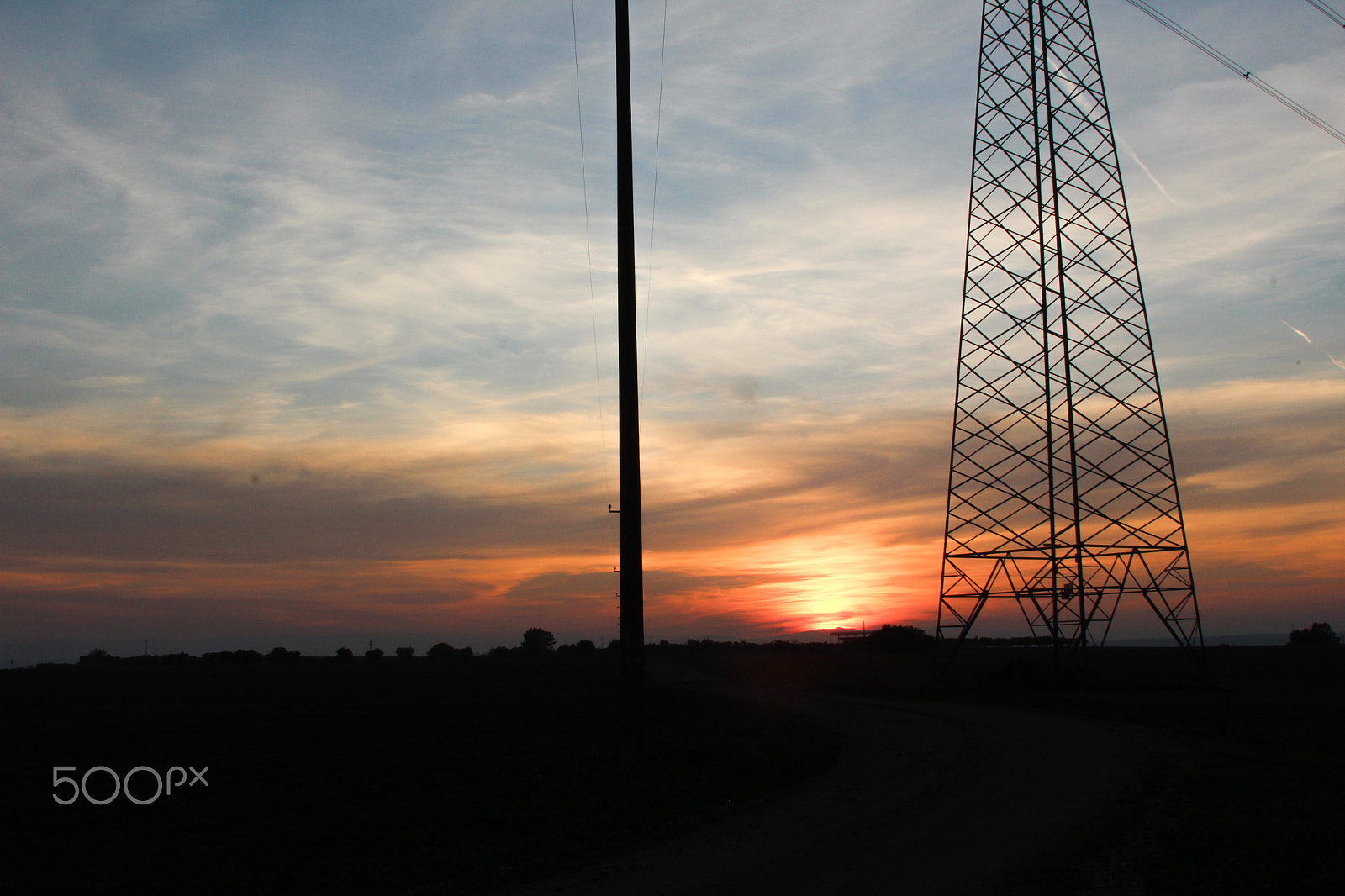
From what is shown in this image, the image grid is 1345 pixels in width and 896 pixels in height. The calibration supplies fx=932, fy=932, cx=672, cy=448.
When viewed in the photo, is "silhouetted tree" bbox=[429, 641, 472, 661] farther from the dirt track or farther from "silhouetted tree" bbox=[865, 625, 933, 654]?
the dirt track

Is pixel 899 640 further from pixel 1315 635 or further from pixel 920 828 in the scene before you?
pixel 920 828

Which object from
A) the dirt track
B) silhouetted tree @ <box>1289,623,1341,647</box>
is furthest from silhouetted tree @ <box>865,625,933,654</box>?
the dirt track

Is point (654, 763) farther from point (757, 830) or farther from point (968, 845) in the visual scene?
point (968, 845)

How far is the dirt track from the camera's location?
1025cm

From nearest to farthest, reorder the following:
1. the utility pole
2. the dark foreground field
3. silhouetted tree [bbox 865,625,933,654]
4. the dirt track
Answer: the dirt track, the dark foreground field, the utility pole, silhouetted tree [bbox 865,625,933,654]

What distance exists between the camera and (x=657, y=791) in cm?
1553

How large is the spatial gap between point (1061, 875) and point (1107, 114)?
129ft

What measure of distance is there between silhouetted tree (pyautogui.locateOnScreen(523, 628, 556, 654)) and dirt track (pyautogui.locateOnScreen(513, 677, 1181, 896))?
488ft

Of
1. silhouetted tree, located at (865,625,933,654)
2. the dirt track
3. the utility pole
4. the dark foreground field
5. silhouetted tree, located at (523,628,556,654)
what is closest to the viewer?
the dirt track

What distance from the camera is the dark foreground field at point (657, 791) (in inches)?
433

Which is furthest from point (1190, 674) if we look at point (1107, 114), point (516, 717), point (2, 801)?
point (2, 801)

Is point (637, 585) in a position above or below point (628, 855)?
above

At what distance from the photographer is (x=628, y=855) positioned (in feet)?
39.2

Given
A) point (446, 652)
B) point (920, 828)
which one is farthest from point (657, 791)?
point (446, 652)
